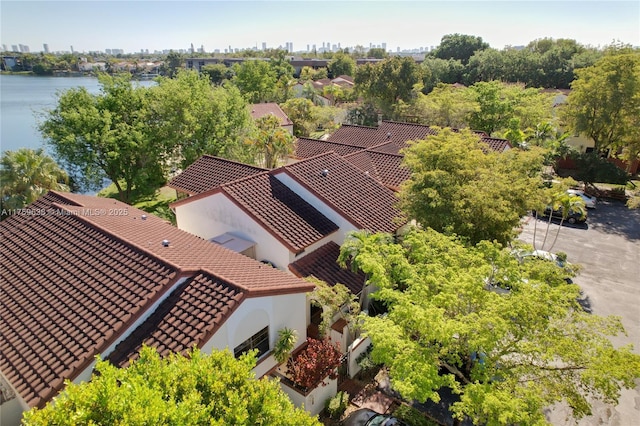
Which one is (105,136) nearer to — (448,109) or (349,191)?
(349,191)

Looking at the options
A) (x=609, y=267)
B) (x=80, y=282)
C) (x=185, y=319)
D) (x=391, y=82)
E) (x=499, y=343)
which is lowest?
(x=609, y=267)

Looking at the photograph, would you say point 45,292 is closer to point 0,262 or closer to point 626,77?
point 0,262

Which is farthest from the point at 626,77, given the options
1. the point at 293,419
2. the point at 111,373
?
the point at 111,373

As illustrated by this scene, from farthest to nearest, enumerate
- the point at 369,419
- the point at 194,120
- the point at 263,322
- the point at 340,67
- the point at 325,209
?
the point at 340,67
the point at 194,120
the point at 325,209
the point at 263,322
the point at 369,419

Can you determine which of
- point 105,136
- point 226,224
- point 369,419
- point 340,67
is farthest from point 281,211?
point 340,67

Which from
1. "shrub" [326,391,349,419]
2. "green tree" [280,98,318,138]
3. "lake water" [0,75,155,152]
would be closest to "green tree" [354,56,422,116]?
"green tree" [280,98,318,138]

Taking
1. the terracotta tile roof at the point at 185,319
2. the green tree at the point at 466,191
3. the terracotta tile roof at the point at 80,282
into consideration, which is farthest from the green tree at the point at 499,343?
the terracotta tile roof at the point at 185,319

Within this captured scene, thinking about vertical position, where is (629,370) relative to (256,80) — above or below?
below
